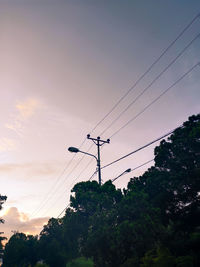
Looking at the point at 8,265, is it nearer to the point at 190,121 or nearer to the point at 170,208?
the point at 170,208

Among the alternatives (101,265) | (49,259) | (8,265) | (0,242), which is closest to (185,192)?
(101,265)

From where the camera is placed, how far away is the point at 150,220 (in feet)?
66.5

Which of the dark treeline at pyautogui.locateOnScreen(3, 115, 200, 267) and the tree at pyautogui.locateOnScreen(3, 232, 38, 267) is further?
the tree at pyautogui.locateOnScreen(3, 232, 38, 267)

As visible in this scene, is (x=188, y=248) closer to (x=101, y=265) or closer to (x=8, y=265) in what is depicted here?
(x=101, y=265)

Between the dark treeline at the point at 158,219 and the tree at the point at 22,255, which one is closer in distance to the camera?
the dark treeline at the point at 158,219

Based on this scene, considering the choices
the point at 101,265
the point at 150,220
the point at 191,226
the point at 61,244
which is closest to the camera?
the point at 150,220

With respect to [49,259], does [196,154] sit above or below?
above

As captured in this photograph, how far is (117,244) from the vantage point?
20.8m

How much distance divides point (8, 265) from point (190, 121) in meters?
45.2

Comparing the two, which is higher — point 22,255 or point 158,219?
point 22,255

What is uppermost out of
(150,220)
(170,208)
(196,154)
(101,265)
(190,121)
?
(190,121)

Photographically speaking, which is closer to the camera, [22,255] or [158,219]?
[158,219]

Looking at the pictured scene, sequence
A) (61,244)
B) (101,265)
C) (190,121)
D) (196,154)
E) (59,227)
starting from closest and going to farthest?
(101,265) < (196,154) < (190,121) < (61,244) < (59,227)

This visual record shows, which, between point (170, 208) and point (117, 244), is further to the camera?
point (170, 208)
